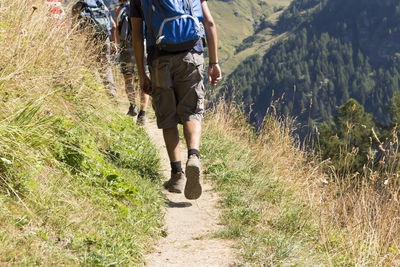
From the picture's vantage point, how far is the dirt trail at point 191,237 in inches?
98.4

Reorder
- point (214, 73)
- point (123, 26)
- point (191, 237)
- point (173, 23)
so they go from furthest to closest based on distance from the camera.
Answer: point (123, 26)
point (214, 73)
point (173, 23)
point (191, 237)

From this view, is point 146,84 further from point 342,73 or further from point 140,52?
point 342,73

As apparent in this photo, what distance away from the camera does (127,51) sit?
20.7 ft

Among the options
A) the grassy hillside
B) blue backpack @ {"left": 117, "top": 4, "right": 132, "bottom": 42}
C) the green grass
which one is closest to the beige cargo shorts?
the grassy hillside

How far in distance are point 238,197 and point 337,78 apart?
18754 cm

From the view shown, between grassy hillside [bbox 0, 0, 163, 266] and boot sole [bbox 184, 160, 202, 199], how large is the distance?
0.84 feet

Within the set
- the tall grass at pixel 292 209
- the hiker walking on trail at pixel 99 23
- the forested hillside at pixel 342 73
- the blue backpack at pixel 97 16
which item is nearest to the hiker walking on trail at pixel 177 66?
the tall grass at pixel 292 209

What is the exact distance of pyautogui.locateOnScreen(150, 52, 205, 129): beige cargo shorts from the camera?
3.44m

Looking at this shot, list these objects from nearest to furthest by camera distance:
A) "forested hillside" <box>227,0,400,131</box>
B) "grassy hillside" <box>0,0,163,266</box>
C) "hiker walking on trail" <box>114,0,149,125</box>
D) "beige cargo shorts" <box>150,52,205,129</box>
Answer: "grassy hillside" <box>0,0,163,266</box>
"beige cargo shorts" <box>150,52,205,129</box>
"hiker walking on trail" <box>114,0,149,125</box>
"forested hillside" <box>227,0,400,131</box>

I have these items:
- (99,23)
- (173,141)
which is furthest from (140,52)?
(99,23)

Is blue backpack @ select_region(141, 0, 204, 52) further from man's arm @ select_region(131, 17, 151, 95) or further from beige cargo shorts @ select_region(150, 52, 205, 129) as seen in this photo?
man's arm @ select_region(131, 17, 151, 95)

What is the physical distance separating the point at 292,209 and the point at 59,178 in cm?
188

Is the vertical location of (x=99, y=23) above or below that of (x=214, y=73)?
above

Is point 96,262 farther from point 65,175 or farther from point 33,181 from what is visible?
point 65,175
